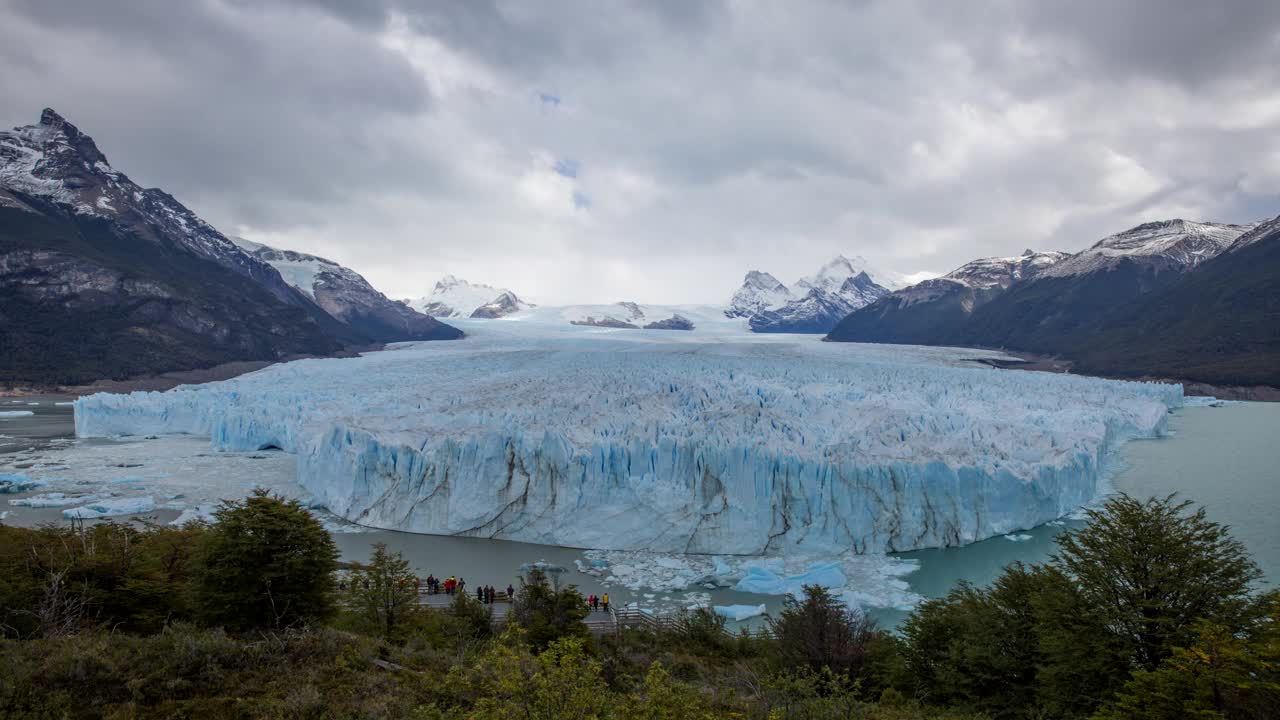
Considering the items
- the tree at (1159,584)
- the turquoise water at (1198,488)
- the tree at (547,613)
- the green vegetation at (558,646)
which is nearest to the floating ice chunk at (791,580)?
the turquoise water at (1198,488)

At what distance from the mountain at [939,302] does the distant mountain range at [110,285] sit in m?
84.4

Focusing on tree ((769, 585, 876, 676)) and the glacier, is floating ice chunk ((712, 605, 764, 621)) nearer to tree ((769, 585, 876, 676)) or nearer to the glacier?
the glacier

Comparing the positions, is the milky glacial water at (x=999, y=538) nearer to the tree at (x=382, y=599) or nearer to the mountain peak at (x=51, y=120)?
the tree at (x=382, y=599)

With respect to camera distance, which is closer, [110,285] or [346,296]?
[110,285]

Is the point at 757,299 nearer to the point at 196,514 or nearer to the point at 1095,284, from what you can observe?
the point at 1095,284

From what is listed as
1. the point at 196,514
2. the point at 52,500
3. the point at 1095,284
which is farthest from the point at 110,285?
the point at 1095,284

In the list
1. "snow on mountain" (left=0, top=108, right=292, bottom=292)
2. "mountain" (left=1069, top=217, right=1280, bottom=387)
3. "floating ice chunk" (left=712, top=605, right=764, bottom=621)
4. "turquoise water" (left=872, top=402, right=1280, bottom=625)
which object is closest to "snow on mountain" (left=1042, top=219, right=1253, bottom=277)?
"mountain" (left=1069, top=217, right=1280, bottom=387)

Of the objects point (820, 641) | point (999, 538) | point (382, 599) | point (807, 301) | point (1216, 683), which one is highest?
point (807, 301)

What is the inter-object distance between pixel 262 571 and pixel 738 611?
9820 millimetres

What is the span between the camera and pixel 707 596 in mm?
14961

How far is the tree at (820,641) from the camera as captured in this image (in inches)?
388

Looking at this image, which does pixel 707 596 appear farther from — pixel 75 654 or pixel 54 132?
pixel 54 132

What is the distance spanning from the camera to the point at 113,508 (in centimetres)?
1981

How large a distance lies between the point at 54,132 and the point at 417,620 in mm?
121695
